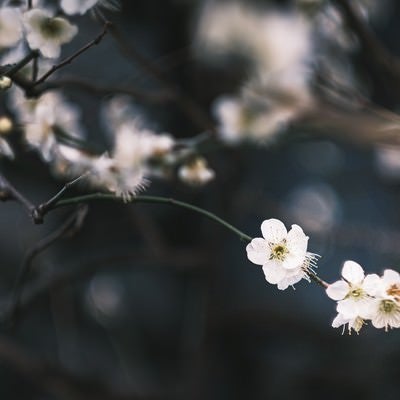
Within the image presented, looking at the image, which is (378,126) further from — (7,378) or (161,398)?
Result: (7,378)

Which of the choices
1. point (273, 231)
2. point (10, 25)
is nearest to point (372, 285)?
point (273, 231)

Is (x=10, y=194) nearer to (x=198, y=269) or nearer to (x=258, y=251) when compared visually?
(x=258, y=251)

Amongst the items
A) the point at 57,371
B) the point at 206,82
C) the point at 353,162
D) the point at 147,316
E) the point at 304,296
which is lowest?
the point at 57,371

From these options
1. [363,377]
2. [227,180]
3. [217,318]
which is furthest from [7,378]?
[363,377]

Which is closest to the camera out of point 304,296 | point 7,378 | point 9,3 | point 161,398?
point 9,3

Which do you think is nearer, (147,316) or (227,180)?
(227,180)

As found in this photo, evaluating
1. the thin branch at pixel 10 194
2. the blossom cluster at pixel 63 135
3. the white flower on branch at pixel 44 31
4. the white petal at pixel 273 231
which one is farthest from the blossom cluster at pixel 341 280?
the white flower on branch at pixel 44 31

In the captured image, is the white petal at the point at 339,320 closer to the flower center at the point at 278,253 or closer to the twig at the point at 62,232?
the flower center at the point at 278,253

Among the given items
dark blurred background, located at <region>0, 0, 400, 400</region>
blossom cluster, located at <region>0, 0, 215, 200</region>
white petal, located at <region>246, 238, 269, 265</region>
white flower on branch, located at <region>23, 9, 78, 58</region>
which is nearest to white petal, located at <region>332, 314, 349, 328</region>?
white petal, located at <region>246, 238, 269, 265</region>
